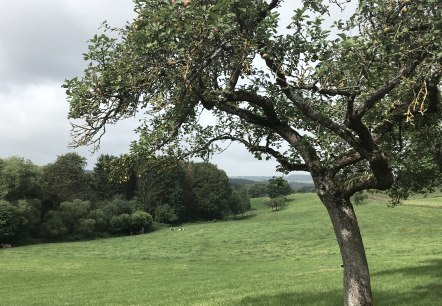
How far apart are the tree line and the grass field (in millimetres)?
14728

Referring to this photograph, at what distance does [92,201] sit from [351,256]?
340 ft

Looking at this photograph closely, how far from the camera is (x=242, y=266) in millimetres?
43812

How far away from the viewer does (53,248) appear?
72625mm

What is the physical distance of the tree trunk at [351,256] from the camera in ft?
35.3

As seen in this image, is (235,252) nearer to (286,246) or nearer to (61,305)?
(286,246)

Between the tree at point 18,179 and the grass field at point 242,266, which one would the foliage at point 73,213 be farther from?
the grass field at point 242,266

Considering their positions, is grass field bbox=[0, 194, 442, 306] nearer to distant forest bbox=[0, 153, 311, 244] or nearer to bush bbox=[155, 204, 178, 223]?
distant forest bbox=[0, 153, 311, 244]

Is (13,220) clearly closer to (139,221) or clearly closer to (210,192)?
(139,221)

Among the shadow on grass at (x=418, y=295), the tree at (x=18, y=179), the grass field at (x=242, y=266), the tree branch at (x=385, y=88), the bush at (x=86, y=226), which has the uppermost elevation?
the tree at (x=18, y=179)

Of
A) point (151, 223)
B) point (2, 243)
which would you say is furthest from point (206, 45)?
point (151, 223)

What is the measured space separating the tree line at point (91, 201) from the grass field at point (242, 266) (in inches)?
580

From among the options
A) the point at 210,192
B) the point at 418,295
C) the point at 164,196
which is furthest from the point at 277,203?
the point at 418,295

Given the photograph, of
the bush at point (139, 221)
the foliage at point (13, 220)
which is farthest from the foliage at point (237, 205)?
the foliage at point (13, 220)

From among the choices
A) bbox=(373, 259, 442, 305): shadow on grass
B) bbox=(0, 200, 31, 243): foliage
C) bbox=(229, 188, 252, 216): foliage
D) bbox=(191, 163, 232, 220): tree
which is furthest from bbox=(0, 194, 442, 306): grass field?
bbox=(191, 163, 232, 220): tree
